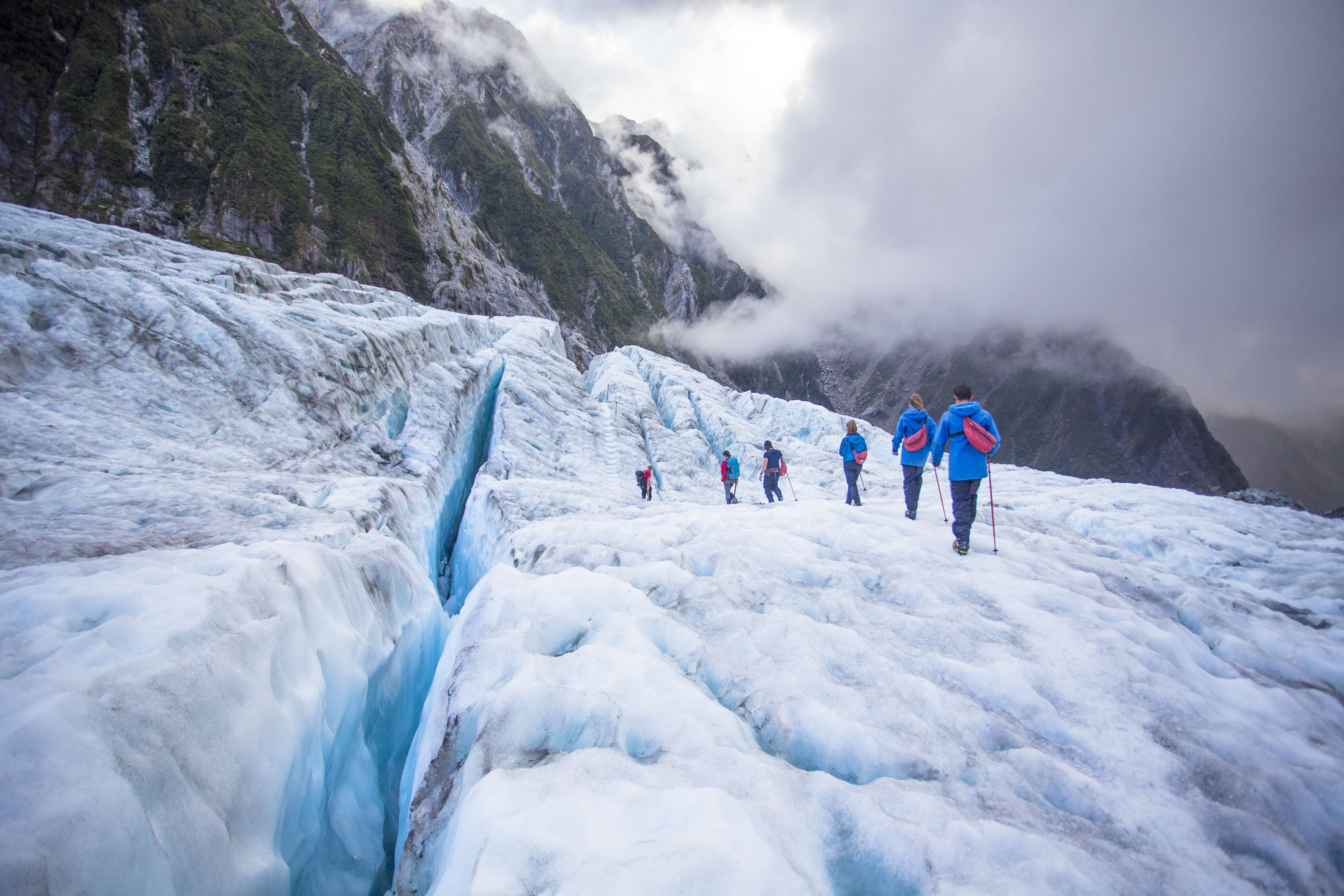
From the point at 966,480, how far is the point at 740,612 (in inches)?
148

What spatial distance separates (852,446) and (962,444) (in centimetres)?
402

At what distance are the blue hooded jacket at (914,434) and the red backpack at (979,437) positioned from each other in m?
1.04

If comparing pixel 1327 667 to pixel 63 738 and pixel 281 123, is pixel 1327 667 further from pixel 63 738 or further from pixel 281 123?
pixel 281 123

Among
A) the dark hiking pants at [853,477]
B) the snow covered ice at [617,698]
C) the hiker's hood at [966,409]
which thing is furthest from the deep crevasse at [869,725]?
the dark hiking pants at [853,477]

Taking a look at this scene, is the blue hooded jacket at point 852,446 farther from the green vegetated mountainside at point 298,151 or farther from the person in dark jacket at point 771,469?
the green vegetated mountainside at point 298,151

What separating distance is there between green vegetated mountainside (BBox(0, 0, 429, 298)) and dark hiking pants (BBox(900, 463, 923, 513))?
185 feet

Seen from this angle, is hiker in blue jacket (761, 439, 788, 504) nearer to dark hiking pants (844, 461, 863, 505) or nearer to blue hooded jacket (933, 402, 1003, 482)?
dark hiking pants (844, 461, 863, 505)

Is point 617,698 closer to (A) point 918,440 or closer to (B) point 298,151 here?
(A) point 918,440

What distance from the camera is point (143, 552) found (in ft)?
15.5

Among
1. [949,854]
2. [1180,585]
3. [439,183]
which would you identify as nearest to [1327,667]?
[1180,585]

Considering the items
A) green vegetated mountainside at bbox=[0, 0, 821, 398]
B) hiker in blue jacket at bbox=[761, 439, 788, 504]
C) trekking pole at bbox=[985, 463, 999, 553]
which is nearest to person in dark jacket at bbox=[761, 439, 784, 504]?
hiker in blue jacket at bbox=[761, 439, 788, 504]

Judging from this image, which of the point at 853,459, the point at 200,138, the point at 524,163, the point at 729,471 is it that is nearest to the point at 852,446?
the point at 853,459

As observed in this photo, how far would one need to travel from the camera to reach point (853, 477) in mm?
10250

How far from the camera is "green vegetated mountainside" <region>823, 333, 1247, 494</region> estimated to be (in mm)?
128000
